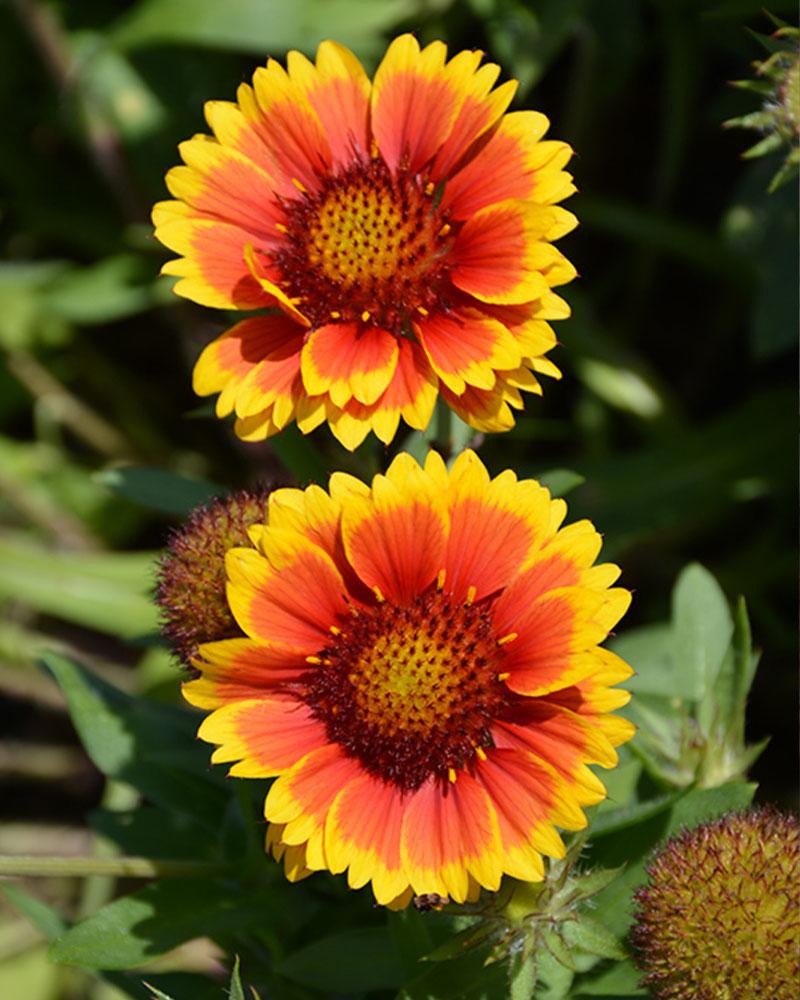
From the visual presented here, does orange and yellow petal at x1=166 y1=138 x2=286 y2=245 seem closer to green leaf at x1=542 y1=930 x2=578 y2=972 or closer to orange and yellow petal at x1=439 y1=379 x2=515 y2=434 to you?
A: orange and yellow petal at x1=439 y1=379 x2=515 y2=434

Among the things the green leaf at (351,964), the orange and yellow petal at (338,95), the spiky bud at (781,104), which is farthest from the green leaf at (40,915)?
the spiky bud at (781,104)

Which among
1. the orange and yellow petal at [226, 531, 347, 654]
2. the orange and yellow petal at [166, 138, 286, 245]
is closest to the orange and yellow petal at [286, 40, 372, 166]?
the orange and yellow petal at [166, 138, 286, 245]

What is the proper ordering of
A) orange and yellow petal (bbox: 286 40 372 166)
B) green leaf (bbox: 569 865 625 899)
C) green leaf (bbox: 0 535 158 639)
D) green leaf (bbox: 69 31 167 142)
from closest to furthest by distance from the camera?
1. green leaf (bbox: 569 865 625 899)
2. orange and yellow petal (bbox: 286 40 372 166)
3. green leaf (bbox: 0 535 158 639)
4. green leaf (bbox: 69 31 167 142)

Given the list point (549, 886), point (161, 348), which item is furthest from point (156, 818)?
point (161, 348)

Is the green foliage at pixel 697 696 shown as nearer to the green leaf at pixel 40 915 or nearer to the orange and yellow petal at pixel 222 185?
the orange and yellow petal at pixel 222 185

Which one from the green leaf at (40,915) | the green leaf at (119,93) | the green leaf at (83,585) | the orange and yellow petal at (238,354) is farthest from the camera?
the green leaf at (119,93)

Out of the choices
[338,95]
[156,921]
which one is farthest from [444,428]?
Result: [156,921]

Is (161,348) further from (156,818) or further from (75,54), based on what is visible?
(156,818)
